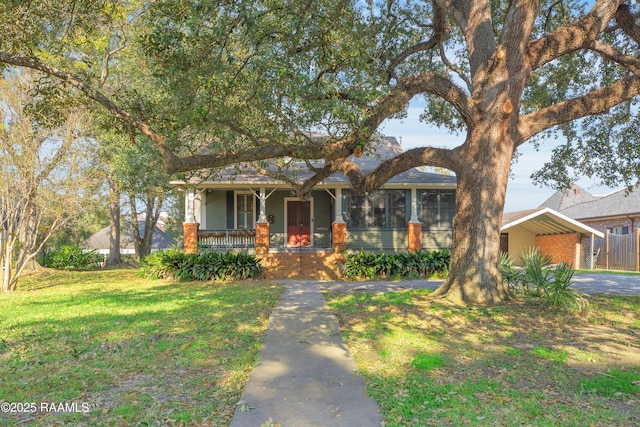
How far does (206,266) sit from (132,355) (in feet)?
32.2

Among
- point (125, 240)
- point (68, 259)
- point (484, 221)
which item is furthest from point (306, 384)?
point (125, 240)

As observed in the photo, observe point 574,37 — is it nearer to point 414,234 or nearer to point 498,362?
point 498,362

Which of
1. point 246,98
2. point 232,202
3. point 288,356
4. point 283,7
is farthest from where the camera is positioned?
point 232,202

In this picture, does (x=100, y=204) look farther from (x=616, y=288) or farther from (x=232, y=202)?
(x=616, y=288)

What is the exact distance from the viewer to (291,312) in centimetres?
874

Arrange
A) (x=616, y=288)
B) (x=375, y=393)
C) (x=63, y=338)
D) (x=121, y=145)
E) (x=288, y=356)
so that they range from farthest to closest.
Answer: (x=121, y=145), (x=616, y=288), (x=63, y=338), (x=288, y=356), (x=375, y=393)

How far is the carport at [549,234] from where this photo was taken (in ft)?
71.3

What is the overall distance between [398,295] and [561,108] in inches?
210

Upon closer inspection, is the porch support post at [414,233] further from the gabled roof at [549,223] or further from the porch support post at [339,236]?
the gabled roof at [549,223]

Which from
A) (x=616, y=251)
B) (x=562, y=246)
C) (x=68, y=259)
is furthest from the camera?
(x=68, y=259)

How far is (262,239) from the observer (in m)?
17.1

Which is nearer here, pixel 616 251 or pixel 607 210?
pixel 616 251

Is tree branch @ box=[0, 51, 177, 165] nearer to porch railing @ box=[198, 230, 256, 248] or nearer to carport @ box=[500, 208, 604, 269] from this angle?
porch railing @ box=[198, 230, 256, 248]

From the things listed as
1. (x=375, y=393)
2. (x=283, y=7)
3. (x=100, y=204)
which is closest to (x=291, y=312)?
(x=375, y=393)
